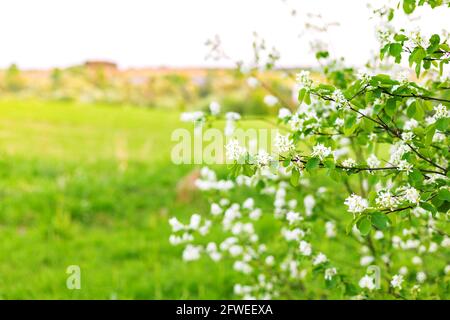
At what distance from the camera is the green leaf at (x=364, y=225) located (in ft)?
6.63

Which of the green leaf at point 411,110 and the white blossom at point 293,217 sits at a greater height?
the green leaf at point 411,110

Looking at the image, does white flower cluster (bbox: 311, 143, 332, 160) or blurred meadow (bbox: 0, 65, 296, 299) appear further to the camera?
blurred meadow (bbox: 0, 65, 296, 299)

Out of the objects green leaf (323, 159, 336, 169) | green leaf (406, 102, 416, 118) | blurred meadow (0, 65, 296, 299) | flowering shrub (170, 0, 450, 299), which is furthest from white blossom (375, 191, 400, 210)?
blurred meadow (0, 65, 296, 299)

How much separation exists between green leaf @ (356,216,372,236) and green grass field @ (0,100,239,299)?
3.05 meters

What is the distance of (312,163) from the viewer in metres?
2.13

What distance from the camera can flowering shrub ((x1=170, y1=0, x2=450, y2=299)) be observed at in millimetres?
2182

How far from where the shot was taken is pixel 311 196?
3895 mm

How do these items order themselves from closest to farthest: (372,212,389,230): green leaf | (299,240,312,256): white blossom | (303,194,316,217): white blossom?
(372,212,389,230): green leaf → (299,240,312,256): white blossom → (303,194,316,217): white blossom

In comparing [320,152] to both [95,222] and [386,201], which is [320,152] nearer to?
[386,201]

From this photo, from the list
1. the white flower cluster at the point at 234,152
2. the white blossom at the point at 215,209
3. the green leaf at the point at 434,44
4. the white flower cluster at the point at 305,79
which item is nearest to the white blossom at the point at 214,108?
the white blossom at the point at 215,209

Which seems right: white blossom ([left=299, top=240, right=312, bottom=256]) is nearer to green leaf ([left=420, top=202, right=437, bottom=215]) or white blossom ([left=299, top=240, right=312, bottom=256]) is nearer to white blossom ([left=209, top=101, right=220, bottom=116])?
white blossom ([left=209, top=101, right=220, bottom=116])

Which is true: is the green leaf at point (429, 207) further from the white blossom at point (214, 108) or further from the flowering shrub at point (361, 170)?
the white blossom at point (214, 108)
